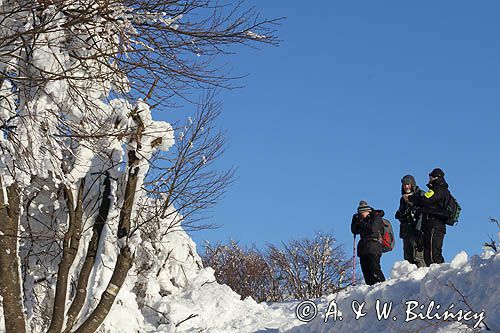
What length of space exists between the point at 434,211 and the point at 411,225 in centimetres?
67

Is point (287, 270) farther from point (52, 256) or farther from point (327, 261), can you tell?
point (52, 256)

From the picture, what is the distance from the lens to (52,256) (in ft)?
28.4

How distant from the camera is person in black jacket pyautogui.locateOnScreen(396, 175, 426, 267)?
10.8 metres

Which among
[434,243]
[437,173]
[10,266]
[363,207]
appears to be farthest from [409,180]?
[10,266]

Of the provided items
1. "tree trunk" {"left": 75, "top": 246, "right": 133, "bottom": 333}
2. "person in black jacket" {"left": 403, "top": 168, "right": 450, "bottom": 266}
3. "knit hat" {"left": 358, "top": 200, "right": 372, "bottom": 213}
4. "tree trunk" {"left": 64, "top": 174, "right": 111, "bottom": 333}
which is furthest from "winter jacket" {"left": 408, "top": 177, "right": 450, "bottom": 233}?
"tree trunk" {"left": 64, "top": 174, "right": 111, "bottom": 333}

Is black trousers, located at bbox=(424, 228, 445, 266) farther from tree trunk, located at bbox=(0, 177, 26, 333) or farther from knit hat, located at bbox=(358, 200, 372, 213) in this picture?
tree trunk, located at bbox=(0, 177, 26, 333)

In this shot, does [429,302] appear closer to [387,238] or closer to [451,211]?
[451,211]

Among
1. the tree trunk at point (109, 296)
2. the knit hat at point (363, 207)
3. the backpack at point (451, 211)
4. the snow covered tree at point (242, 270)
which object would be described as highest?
the snow covered tree at point (242, 270)

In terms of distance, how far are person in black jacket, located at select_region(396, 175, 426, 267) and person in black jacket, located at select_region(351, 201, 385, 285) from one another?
362 millimetres

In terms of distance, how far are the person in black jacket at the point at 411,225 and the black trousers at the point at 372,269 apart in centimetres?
64

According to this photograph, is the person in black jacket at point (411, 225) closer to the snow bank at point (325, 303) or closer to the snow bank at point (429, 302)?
the snow bank at point (325, 303)

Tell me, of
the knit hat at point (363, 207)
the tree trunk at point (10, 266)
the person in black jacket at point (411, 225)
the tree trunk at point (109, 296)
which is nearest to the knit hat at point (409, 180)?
the person in black jacket at point (411, 225)

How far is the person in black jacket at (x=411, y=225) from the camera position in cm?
1077

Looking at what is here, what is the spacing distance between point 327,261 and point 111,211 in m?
33.6
